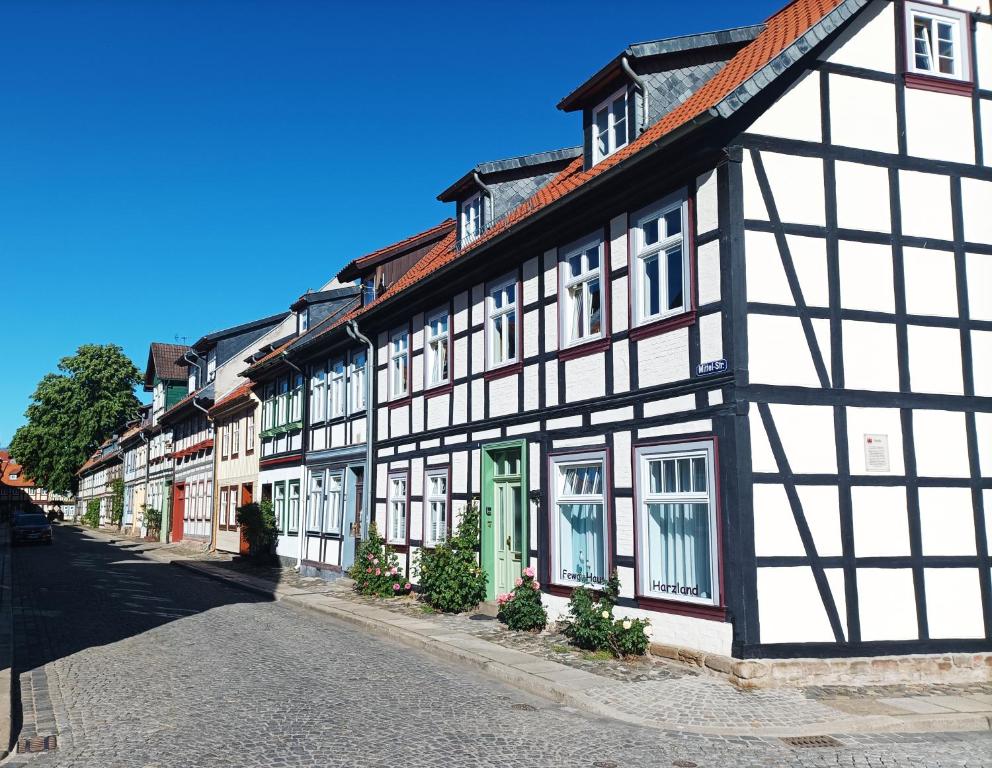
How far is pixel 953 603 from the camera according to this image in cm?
1063

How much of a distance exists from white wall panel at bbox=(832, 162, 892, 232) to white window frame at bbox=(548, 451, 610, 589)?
4.35 m

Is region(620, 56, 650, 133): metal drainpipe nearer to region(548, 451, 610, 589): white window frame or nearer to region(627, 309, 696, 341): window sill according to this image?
region(627, 309, 696, 341): window sill

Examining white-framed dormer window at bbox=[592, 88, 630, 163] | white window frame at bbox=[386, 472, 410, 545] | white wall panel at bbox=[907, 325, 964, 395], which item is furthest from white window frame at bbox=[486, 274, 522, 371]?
white wall panel at bbox=[907, 325, 964, 395]

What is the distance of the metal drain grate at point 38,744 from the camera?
754cm

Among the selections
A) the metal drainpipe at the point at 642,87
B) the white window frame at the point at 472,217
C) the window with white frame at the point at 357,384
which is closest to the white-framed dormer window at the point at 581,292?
the metal drainpipe at the point at 642,87

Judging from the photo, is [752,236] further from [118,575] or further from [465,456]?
[118,575]

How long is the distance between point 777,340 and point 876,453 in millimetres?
1787

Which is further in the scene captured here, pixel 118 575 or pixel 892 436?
pixel 118 575

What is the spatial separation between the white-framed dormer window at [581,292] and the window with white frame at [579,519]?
71.8 inches

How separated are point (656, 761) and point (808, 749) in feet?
4.66

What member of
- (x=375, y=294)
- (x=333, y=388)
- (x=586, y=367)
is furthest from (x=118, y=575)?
(x=586, y=367)

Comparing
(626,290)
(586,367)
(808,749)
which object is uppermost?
(626,290)

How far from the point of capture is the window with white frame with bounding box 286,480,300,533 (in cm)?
2712

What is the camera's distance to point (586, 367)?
13258 mm
